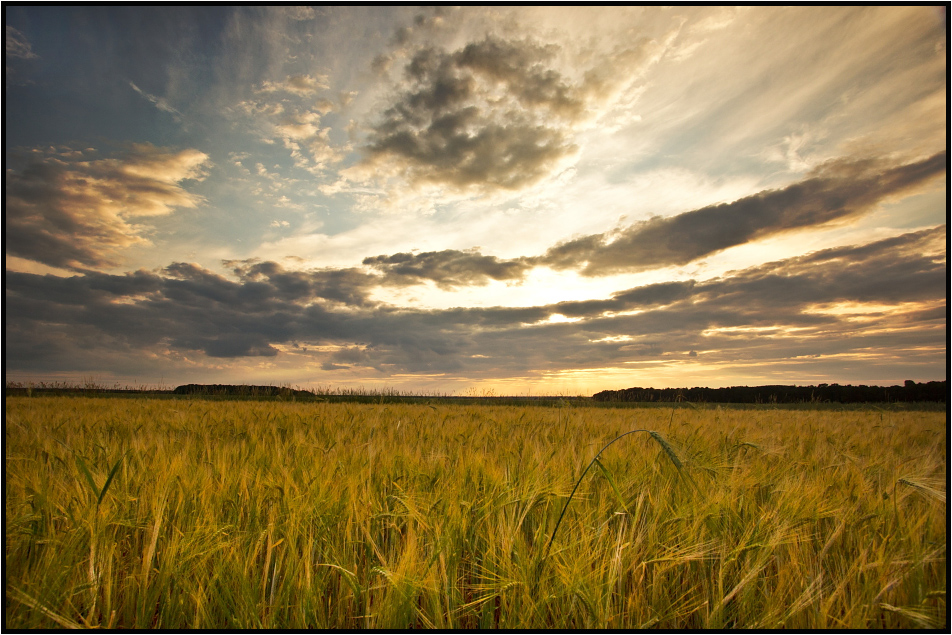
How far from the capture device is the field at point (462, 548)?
137 cm

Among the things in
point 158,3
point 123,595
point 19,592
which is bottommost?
point 123,595

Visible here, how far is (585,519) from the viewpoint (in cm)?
182

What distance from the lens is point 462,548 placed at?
5.57 feet

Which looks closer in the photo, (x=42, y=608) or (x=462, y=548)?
(x=42, y=608)

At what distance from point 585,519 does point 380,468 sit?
4.52ft

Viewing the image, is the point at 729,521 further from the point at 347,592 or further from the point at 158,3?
the point at 158,3

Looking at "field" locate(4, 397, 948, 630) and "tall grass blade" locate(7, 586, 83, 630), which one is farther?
"field" locate(4, 397, 948, 630)

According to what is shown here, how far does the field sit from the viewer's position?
54.0 inches

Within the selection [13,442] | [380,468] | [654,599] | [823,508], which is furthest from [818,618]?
[13,442]

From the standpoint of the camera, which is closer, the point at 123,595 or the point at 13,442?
the point at 123,595

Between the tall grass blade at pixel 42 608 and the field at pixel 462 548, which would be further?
the field at pixel 462 548

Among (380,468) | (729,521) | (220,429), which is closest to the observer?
(729,521)

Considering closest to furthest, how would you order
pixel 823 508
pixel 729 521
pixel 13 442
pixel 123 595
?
pixel 123 595, pixel 729 521, pixel 823 508, pixel 13 442

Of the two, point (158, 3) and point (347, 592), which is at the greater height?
point (158, 3)
